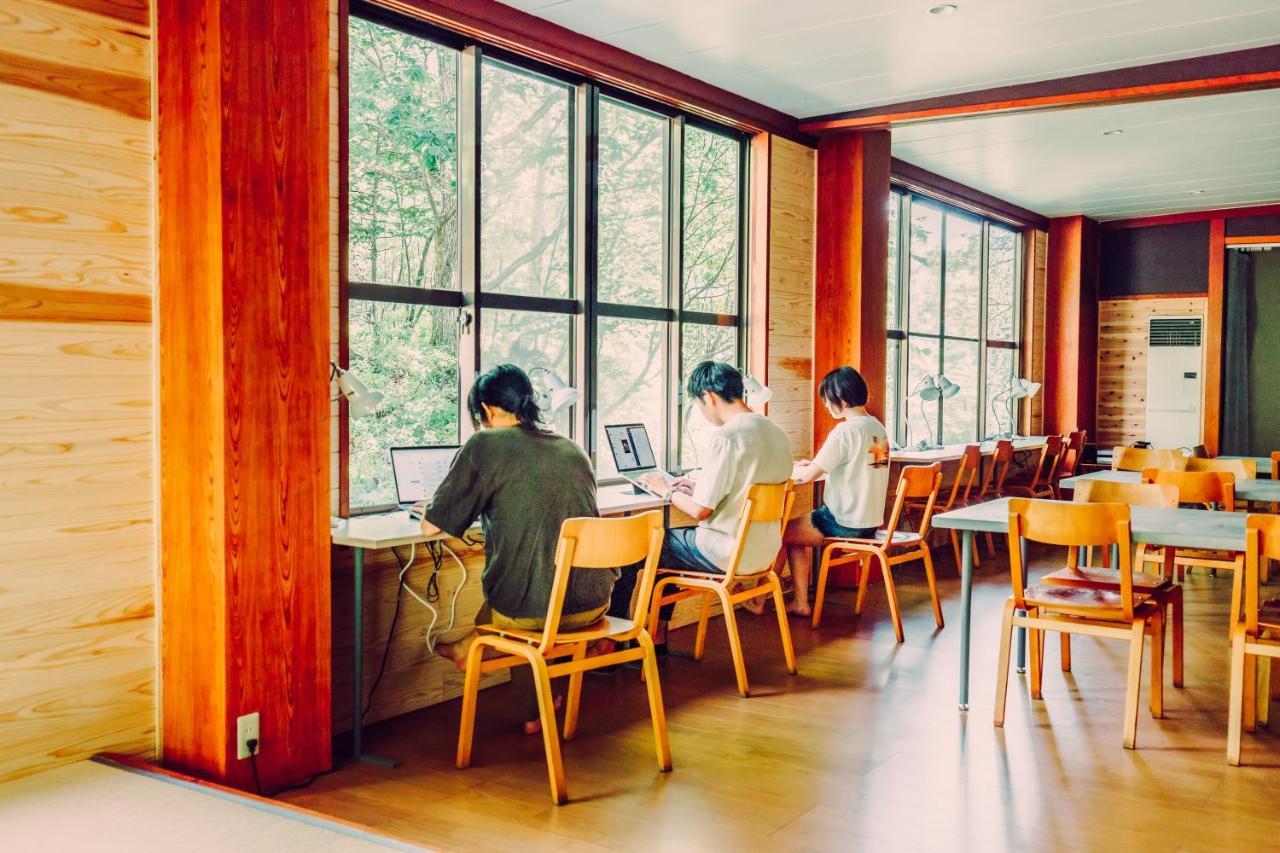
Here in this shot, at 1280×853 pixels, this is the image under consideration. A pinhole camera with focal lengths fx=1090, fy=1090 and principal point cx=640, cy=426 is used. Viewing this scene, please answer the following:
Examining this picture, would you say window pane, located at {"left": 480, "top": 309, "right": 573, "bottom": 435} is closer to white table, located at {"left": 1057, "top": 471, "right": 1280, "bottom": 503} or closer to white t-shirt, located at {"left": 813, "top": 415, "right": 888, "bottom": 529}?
white t-shirt, located at {"left": 813, "top": 415, "right": 888, "bottom": 529}

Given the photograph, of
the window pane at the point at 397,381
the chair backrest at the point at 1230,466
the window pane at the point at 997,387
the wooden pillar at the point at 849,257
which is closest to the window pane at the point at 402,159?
the window pane at the point at 397,381

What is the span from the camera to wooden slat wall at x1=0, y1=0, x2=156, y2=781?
8.73 ft

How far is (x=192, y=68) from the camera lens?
2.86 m

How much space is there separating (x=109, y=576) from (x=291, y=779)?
2.45ft

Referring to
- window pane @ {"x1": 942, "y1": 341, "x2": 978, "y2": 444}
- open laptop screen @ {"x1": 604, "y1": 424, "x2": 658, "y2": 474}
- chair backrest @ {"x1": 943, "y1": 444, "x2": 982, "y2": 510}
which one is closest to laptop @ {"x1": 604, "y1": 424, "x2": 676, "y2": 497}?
open laptop screen @ {"x1": 604, "y1": 424, "x2": 658, "y2": 474}

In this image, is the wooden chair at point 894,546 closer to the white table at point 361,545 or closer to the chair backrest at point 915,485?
the chair backrest at point 915,485

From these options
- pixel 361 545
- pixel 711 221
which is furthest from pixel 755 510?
pixel 711 221

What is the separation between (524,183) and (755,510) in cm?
169

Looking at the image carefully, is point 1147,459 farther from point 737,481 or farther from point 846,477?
point 737,481

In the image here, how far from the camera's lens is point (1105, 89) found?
5262 millimetres

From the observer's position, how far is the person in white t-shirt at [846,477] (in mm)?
5047

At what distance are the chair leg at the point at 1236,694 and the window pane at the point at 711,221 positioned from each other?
9.96 ft

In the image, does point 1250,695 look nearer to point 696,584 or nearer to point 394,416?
point 696,584

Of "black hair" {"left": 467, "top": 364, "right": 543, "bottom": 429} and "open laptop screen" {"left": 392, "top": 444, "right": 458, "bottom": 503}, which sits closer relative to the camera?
"black hair" {"left": 467, "top": 364, "right": 543, "bottom": 429}
